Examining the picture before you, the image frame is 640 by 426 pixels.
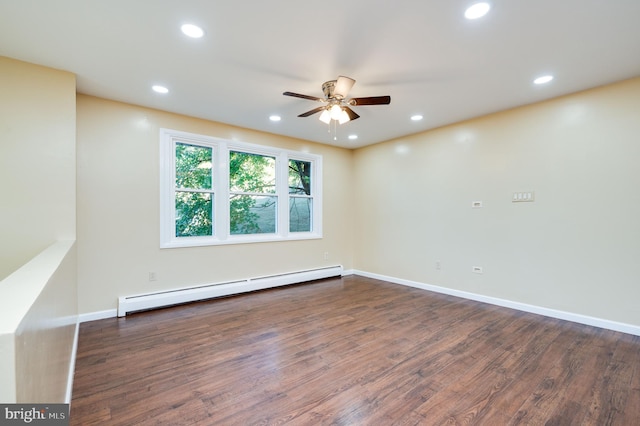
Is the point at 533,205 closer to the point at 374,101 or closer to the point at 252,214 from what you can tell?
the point at 374,101

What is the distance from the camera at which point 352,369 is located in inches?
92.8

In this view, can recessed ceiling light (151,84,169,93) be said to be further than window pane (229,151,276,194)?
No

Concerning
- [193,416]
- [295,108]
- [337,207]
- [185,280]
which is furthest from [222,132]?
[193,416]

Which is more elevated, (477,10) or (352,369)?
(477,10)

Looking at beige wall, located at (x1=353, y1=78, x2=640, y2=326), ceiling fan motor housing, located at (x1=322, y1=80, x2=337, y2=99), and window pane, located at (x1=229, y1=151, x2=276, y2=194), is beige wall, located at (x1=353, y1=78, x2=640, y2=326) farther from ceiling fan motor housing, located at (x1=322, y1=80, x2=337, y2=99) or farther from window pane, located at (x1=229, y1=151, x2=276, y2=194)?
ceiling fan motor housing, located at (x1=322, y1=80, x2=337, y2=99)

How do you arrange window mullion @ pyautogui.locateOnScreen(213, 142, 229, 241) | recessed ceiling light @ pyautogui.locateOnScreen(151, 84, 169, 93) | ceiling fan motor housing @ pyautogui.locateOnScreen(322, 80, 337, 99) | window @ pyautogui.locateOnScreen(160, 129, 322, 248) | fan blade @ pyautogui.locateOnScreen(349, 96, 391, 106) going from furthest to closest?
1. window mullion @ pyautogui.locateOnScreen(213, 142, 229, 241)
2. window @ pyautogui.locateOnScreen(160, 129, 322, 248)
3. recessed ceiling light @ pyautogui.locateOnScreen(151, 84, 169, 93)
4. ceiling fan motor housing @ pyautogui.locateOnScreen(322, 80, 337, 99)
5. fan blade @ pyautogui.locateOnScreen(349, 96, 391, 106)

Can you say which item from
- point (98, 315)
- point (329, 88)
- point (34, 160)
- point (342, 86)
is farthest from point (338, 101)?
point (98, 315)

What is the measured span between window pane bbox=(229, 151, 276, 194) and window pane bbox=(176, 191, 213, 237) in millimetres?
500

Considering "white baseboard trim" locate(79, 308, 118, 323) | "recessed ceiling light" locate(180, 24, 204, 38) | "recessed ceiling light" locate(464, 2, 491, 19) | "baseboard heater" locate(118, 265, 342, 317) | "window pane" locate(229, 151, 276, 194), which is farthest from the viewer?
"window pane" locate(229, 151, 276, 194)

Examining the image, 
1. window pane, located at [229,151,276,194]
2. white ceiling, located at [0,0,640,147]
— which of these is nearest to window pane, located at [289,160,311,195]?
window pane, located at [229,151,276,194]

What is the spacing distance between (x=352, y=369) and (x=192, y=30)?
119 inches

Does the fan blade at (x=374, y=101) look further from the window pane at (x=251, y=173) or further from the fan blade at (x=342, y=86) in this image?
the window pane at (x=251, y=173)

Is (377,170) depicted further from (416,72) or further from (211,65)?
(211,65)

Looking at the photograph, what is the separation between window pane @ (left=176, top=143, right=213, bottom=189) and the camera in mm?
4168
